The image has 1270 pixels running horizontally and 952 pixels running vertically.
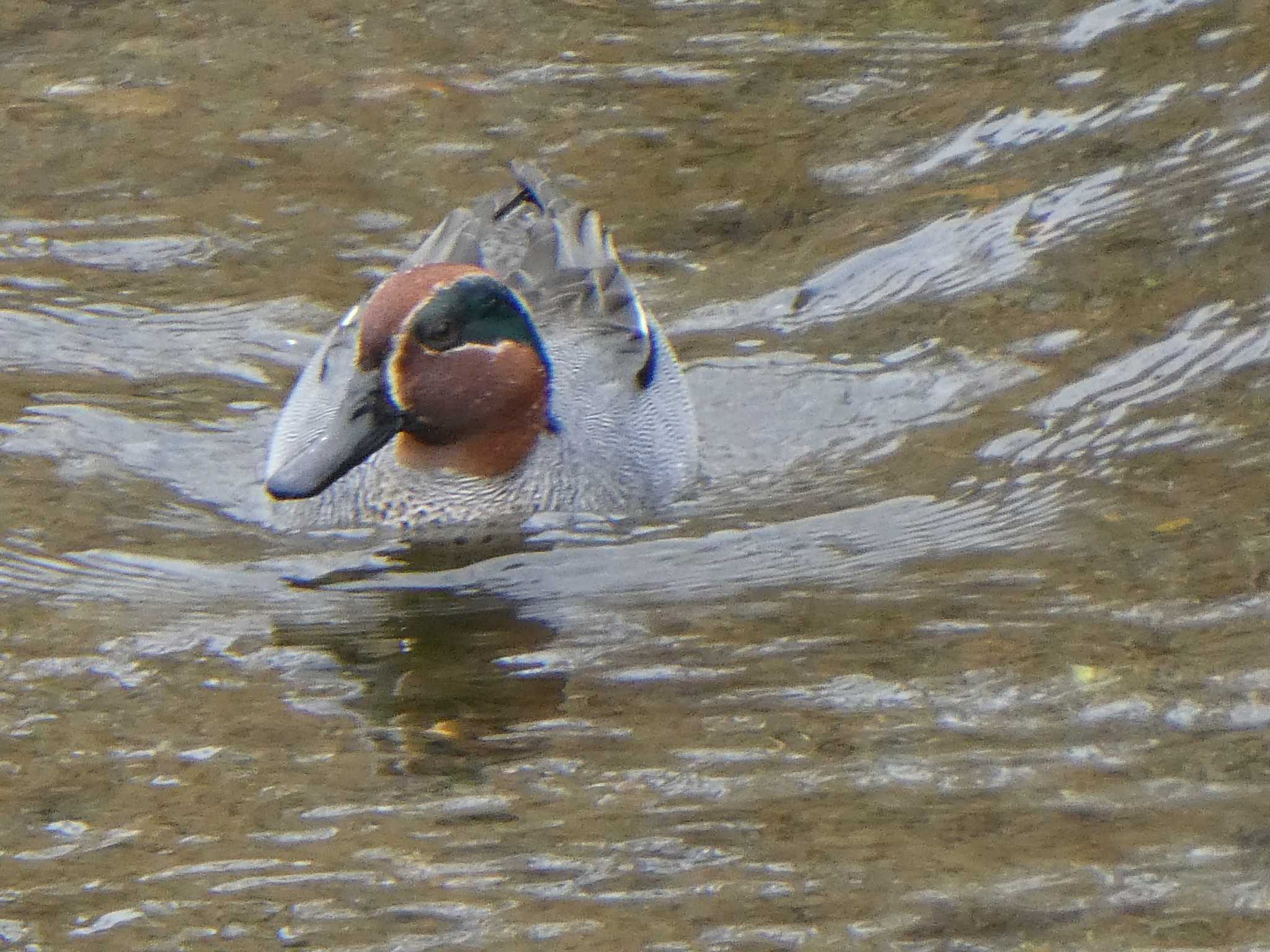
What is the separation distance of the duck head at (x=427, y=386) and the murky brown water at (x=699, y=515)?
14.2 inches

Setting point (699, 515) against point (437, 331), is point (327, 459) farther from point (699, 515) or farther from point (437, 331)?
point (699, 515)

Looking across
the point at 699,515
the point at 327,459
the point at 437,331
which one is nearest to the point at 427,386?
the point at 437,331

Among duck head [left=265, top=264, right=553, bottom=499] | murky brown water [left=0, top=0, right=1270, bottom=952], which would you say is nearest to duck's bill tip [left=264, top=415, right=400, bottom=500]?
duck head [left=265, top=264, right=553, bottom=499]

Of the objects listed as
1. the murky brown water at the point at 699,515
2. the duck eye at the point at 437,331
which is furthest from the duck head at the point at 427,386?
the murky brown water at the point at 699,515

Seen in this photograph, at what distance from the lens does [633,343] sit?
8.29m

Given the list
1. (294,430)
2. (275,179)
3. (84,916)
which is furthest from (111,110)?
(84,916)

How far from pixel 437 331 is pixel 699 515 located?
Result: 1152mm

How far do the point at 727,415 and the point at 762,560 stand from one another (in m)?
1.71

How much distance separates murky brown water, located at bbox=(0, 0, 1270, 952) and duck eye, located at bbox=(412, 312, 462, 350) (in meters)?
0.80

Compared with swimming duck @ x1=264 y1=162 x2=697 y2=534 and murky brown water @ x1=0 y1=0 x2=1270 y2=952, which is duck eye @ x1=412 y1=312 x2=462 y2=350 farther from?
murky brown water @ x1=0 y1=0 x2=1270 y2=952

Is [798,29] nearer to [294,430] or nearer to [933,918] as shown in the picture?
[294,430]

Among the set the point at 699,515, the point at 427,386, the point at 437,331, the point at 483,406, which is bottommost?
the point at 699,515

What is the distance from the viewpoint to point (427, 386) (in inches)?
301

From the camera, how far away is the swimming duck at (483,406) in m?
7.47
